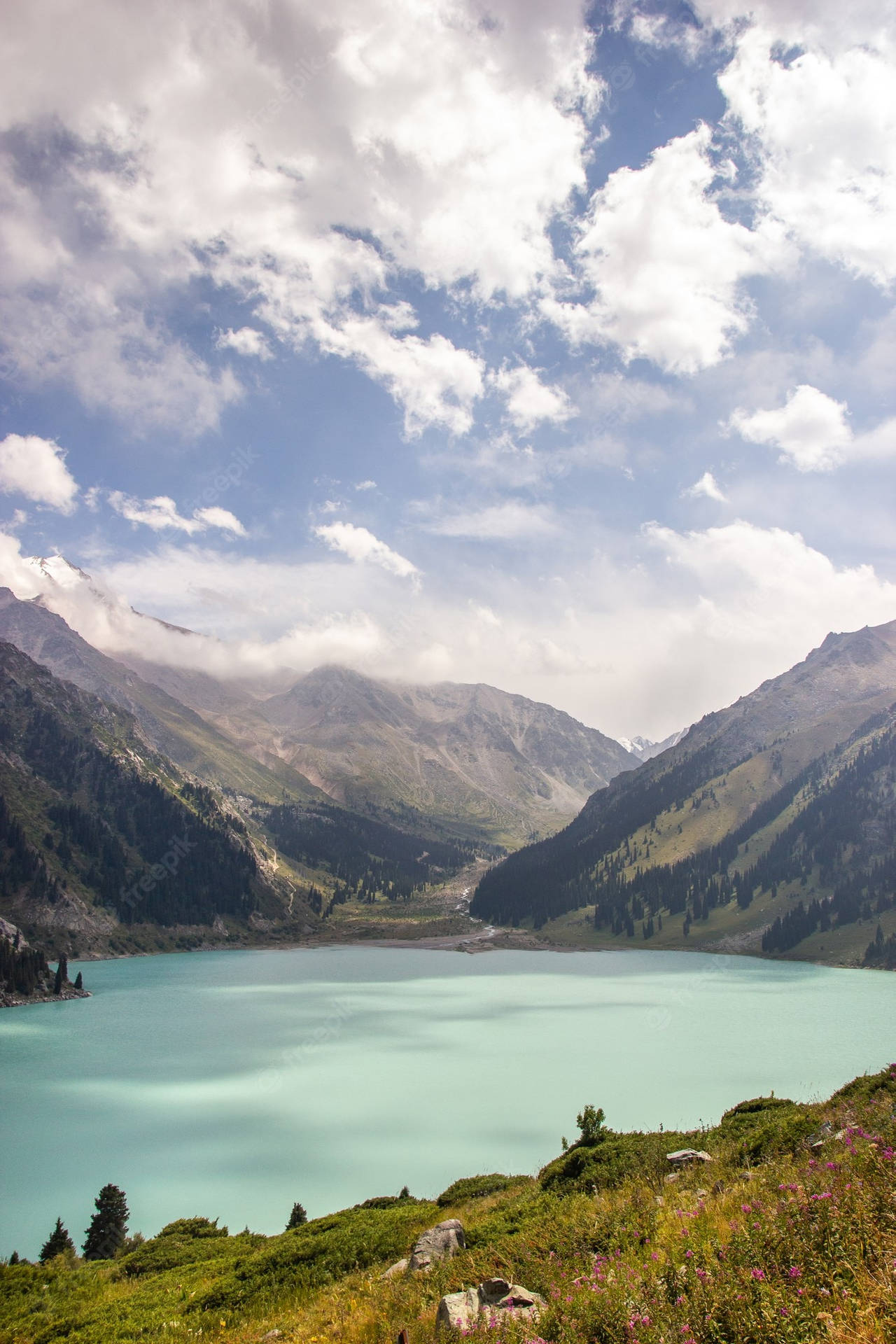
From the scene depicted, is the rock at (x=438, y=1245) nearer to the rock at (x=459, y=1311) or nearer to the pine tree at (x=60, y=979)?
the rock at (x=459, y=1311)

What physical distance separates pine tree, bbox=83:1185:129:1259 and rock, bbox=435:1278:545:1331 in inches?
1264

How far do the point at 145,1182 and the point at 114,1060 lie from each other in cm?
3850

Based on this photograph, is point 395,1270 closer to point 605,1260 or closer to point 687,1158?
point 605,1260

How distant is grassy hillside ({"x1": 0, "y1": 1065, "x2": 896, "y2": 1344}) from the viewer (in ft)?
25.3

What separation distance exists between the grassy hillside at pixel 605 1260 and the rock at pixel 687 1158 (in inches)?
10.6

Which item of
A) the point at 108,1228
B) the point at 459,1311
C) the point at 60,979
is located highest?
the point at 459,1311

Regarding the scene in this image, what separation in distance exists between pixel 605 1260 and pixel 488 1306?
7.35 feet

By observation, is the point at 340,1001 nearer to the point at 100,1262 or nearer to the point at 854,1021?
the point at 854,1021

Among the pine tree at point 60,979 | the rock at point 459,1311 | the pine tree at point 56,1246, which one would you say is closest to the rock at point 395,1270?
the rock at point 459,1311

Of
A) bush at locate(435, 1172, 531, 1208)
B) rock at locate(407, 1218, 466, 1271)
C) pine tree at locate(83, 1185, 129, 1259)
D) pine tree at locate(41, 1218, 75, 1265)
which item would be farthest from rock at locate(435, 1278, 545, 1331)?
pine tree at locate(83, 1185, 129, 1259)

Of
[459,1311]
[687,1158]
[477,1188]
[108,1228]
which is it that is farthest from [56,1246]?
[459,1311]

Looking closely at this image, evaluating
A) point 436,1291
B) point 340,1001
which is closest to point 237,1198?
point 436,1291

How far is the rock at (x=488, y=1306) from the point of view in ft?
32.0

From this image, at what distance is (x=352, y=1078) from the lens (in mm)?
64125
